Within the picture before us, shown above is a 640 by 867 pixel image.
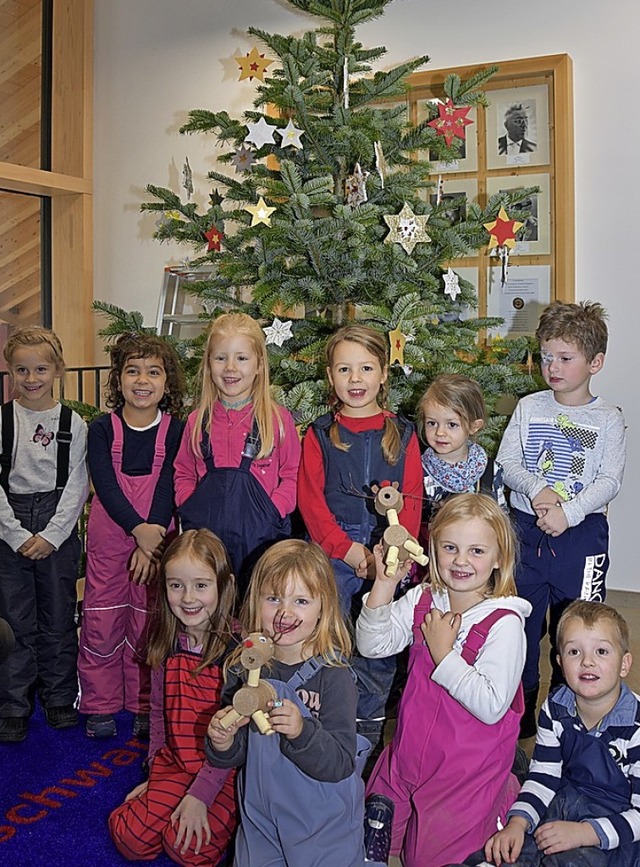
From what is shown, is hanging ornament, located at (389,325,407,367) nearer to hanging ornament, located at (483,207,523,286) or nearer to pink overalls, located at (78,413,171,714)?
hanging ornament, located at (483,207,523,286)

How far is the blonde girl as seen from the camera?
2.89 meters

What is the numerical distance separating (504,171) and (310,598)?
11.2ft

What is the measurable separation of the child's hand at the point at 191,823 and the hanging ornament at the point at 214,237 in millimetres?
2021

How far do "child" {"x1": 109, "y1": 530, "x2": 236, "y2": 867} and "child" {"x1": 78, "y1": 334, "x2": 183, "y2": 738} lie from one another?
1.95ft

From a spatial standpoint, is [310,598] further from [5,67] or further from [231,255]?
[5,67]

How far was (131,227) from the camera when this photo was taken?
635cm

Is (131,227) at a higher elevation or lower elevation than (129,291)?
higher

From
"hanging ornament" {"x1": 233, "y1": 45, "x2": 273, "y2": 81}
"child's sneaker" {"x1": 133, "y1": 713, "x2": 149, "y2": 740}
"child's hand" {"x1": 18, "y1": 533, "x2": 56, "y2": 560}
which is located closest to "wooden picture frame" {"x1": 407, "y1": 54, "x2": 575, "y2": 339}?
"hanging ornament" {"x1": 233, "y1": 45, "x2": 273, "y2": 81}

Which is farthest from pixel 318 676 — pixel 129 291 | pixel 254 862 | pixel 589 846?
pixel 129 291

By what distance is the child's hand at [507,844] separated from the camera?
2086 mm

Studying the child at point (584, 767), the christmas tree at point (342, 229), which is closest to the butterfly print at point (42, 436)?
the christmas tree at point (342, 229)

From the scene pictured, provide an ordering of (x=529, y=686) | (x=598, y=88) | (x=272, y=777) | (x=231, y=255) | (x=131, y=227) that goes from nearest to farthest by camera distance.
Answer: (x=272, y=777), (x=529, y=686), (x=231, y=255), (x=598, y=88), (x=131, y=227)

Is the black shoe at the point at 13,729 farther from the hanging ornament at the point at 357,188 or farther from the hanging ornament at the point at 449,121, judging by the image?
the hanging ornament at the point at 449,121

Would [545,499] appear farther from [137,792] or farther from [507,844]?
[137,792]
